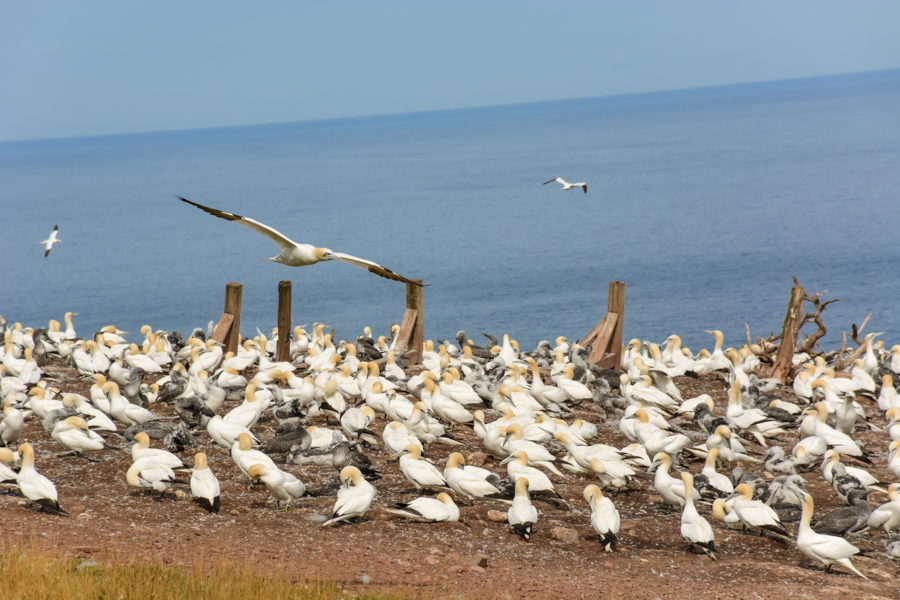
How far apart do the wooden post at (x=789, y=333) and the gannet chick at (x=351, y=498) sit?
10.6 meters

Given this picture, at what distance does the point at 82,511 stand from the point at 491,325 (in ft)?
127

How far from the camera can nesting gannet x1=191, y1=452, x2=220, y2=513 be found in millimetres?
9367

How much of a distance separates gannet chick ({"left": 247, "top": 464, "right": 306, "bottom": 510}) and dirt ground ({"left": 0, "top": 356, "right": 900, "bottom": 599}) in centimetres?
14

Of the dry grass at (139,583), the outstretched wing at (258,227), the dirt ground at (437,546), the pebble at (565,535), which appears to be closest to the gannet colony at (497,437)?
the dirt ground at (437,546)

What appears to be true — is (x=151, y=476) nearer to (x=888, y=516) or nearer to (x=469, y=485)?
(x=469, y=485)

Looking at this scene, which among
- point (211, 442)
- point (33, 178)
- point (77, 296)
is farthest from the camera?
point (33, 178)

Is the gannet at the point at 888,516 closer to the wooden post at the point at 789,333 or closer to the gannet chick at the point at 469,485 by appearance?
the gannet chick at the point at 469,485

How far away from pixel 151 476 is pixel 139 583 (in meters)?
3.56

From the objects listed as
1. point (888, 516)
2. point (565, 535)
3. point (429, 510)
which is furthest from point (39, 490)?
point (888, 516)

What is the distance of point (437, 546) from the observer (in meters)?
8.59

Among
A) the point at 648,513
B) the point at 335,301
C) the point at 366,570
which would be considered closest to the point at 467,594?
the point at 366,570

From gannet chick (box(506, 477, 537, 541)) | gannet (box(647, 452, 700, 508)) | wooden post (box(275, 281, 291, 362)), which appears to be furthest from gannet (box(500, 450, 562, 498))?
wooden post (box(275, 281, 291, 362))

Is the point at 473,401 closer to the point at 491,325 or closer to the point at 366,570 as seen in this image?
the point at 366,570

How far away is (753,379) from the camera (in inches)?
680
